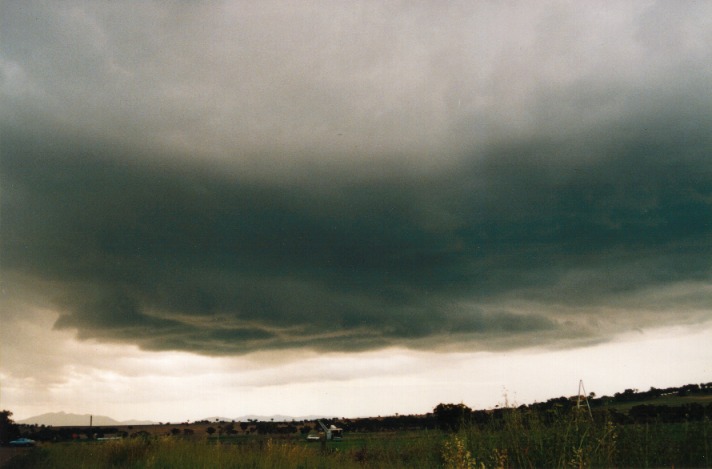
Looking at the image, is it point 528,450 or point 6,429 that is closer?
point 528,450

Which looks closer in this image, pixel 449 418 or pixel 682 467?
pixel 682 467

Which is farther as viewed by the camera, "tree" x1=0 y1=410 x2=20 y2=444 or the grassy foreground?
"tree" x1=0 y1=410 x2=20 y2=444

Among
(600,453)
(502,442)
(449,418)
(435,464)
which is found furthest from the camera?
(449,418)

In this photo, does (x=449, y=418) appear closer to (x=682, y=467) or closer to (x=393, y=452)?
(x=393, y=452)

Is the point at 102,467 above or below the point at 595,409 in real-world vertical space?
below

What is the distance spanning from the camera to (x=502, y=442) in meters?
21.3

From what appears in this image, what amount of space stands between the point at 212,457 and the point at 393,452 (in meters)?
10.6

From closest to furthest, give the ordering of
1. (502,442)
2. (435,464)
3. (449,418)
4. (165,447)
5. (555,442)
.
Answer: (555,442), (502,442), (435,464), (165,447), (449,418)

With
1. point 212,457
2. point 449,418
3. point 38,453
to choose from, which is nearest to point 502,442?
point 212,457

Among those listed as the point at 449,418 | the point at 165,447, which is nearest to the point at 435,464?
the point at 165,447

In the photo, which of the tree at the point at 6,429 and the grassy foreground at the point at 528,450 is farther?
the tree at the point at 6,429

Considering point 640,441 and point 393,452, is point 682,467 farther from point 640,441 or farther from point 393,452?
point 393,452

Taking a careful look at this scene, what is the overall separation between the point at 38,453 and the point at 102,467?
8.20m

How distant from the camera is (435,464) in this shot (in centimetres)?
2386
